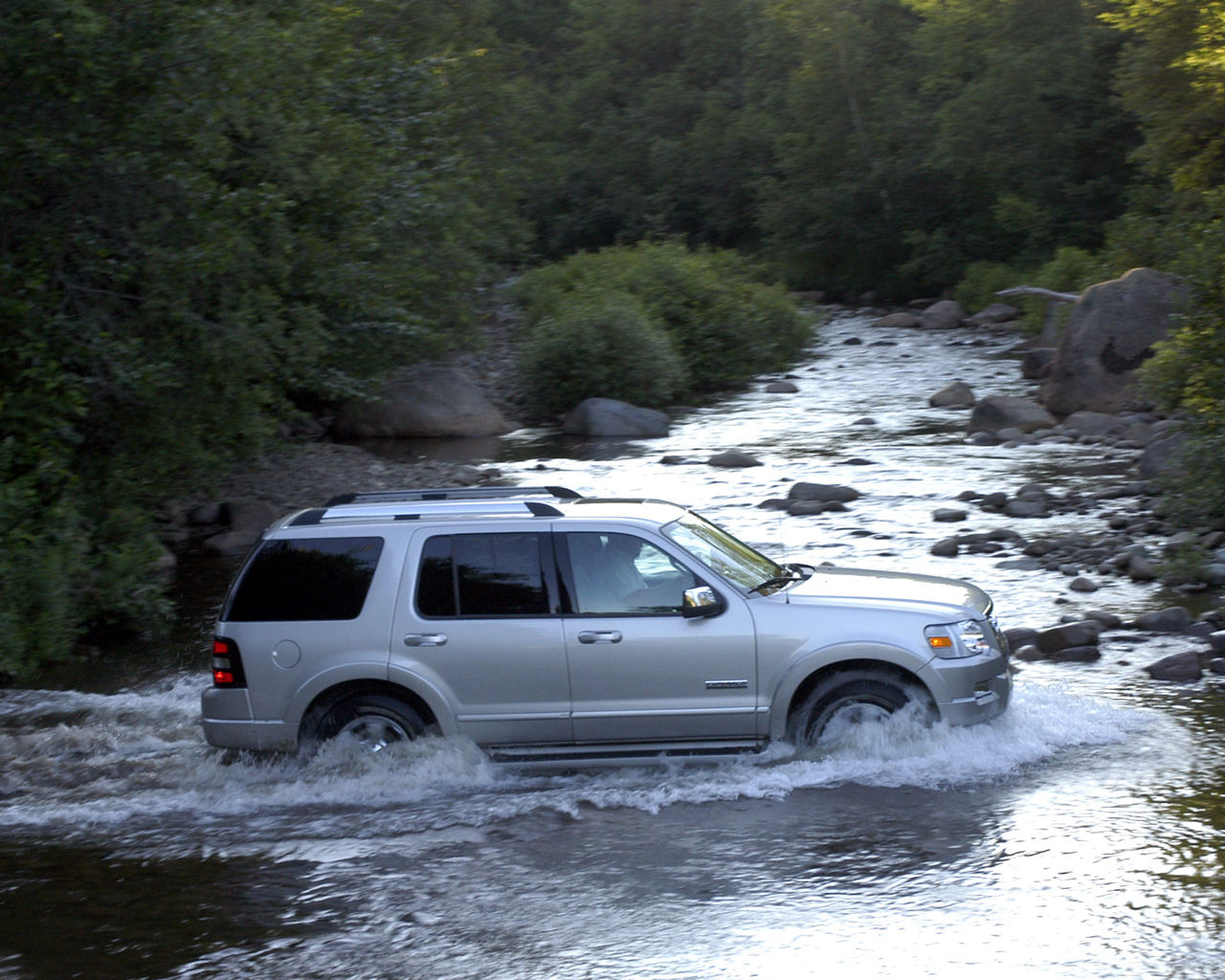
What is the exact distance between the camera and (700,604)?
8.18 meters

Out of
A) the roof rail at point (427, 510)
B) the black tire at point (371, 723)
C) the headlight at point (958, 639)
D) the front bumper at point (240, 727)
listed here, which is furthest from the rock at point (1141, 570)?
the front bumper at point (240, 727)

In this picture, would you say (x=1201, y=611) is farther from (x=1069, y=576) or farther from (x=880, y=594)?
(x=880, y=594)

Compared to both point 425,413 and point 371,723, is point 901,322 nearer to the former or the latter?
point 425,413

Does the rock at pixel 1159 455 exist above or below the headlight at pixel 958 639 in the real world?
above

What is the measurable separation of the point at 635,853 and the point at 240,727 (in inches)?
104

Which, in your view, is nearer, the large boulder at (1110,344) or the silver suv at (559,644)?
the silver suv at (559,644)

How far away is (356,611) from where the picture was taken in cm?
846

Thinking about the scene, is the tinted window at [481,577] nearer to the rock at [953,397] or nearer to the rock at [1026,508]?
the rock at [1026,508]

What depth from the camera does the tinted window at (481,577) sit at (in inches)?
333

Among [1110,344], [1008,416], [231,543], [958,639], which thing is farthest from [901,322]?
[958,639]

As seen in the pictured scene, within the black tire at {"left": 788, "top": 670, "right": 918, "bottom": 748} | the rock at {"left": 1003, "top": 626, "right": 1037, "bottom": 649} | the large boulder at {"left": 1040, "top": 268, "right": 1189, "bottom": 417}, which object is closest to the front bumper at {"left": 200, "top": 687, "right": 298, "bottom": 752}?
the black tire at {"left": 788, "top": 670, "right": 918, "bottom": 748}

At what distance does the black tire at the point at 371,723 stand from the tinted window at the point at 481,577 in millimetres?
622

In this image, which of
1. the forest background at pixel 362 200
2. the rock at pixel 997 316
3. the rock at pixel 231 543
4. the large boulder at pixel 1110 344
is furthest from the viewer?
the rock at pixel 997 316

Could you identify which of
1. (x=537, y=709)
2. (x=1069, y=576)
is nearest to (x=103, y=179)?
(x=537, y=709)
